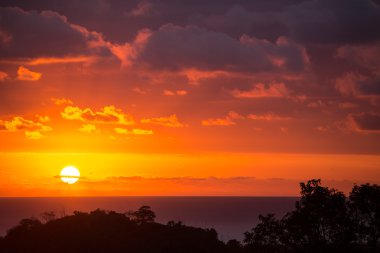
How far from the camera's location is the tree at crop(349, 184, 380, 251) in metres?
60.3

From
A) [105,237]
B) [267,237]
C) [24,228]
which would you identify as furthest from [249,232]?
[24,228]

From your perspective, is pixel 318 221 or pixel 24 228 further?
pixel 24 228

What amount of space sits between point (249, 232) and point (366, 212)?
50.8 feet

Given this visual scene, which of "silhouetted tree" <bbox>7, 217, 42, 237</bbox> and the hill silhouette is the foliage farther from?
"silhouetted tree" <bbox>7, 217, 42, 237</bbox>

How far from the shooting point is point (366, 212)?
6091 centimetres

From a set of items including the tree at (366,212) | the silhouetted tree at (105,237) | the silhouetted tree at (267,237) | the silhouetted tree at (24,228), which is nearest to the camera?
the tree at (366,212)

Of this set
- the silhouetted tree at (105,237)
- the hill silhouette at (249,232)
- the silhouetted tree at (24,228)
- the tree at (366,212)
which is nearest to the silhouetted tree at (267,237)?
the hill silhouette at (249,232)

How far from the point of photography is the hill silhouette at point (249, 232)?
60844mm

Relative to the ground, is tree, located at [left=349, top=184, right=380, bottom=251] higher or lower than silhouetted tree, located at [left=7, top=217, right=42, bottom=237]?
higher

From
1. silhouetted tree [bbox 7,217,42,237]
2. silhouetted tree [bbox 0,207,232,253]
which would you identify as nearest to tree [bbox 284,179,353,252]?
silhouetted tree [bbox 0,207,232,253]

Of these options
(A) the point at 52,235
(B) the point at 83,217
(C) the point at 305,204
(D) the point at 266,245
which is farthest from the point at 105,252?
(C) the point at 305,204

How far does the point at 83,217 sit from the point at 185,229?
1902cm

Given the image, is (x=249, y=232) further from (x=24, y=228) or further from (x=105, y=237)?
(x=24, y=228)

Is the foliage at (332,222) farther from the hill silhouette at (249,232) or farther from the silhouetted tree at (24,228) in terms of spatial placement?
the silhouetted tree at (24,228)
